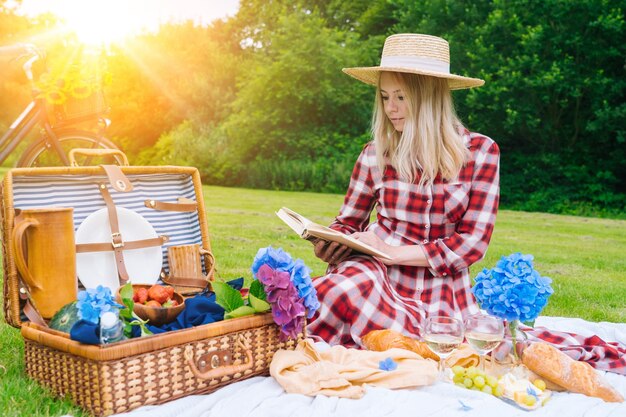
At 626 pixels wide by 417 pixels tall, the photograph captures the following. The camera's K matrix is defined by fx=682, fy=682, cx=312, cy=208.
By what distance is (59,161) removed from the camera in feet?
17.4

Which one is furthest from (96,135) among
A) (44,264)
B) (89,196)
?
(44,264)

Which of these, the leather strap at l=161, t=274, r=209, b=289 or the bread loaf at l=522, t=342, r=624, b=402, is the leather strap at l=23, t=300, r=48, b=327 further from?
the bread loaf at l=522, t=342, r=624, b=402

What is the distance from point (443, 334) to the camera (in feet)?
7.27

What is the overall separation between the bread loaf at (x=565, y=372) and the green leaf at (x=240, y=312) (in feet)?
3.21

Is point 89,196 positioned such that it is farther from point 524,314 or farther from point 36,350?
point 524,314

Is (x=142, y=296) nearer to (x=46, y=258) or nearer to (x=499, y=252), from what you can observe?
(x=46, y=258)

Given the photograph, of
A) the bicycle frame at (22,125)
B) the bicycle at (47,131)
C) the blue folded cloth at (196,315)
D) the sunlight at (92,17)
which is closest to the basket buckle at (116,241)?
the blue folded cloth at (196,315)

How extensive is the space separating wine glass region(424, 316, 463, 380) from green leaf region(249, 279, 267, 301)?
0.60 m

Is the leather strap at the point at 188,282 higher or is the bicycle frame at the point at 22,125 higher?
the bicycle frame at the point at 22,125

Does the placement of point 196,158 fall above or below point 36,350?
below

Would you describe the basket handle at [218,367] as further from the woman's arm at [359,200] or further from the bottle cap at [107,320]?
the woman's arm at [359,200]

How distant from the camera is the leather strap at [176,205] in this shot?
3.14 m

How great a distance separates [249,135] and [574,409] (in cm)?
1619

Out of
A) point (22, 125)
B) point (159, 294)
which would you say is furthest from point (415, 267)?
point (22, 125)
